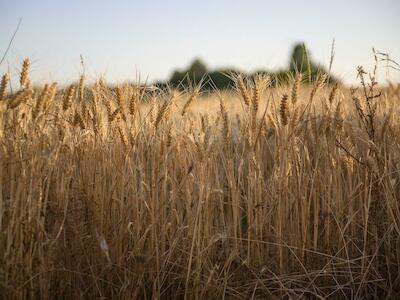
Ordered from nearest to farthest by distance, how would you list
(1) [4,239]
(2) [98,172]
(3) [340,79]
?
(1) [4,239]
(2) [98,172]
(3) [340,79]

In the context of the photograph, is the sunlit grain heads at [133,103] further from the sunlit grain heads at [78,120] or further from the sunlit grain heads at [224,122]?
the sunlit grain heads at [224,122]

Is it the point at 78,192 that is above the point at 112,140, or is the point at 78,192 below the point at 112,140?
below

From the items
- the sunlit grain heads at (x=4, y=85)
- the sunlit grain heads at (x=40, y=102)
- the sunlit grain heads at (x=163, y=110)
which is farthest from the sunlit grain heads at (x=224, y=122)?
the sunlit grain heads at (x=4, y=85)

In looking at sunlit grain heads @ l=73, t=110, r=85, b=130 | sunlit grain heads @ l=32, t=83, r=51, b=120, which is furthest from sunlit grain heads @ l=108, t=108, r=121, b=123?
sunlit grain heads @ l=32, t=83, r=51, b=120

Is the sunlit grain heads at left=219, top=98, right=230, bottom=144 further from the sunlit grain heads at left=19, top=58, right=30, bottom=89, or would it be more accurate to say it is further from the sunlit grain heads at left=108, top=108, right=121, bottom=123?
the sunlit grain heads at left=19, top=58, right=30, bottom=89

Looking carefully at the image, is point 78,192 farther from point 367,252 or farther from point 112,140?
point 367,252

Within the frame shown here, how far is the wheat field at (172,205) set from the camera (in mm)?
1909

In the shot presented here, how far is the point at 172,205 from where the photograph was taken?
2.10 metres

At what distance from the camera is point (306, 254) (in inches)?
91.1

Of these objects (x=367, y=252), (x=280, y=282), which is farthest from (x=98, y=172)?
(x=367, y=252)

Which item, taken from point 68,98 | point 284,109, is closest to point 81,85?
point 68,98

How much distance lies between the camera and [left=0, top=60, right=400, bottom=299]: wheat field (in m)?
1.91

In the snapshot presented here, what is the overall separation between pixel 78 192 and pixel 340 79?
141 centimetres

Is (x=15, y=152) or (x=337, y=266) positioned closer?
(x=15, y=152)
